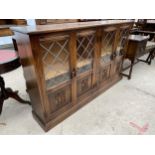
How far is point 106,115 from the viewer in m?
1.78

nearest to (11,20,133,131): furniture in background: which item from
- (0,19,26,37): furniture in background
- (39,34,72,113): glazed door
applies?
(39,34,72,113): glazed door

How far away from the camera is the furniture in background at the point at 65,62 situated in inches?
45.9

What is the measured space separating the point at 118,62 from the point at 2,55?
1822 mm

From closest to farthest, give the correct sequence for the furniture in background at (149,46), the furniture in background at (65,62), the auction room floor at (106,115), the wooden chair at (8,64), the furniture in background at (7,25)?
the furniture in background at (65,62) → the wooden chair at (8,64) → the auction room floor at (106,115) → the furniture in background at (149,46) → the furniture in background at (7,25)

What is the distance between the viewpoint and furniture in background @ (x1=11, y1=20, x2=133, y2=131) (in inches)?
45.9

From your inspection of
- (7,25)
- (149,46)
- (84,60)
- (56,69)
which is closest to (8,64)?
(56,69)

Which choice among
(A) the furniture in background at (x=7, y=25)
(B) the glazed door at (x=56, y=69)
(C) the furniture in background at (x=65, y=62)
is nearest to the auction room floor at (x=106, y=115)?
(C) the furniture in background at (x=65, y=62)

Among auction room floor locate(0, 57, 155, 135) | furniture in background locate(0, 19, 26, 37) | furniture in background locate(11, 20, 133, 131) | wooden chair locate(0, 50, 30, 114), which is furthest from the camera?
furniture in background locate(0, 19, 26, 37)

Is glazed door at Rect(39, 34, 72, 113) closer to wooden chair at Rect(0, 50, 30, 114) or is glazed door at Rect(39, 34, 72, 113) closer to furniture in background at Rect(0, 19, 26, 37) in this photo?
wooden chair at Rect(0, 50, 30, 114)

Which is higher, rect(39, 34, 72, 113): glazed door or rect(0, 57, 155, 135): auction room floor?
rect(39, 34, 72, 113): glazed door

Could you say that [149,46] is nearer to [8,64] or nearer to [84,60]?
[84,60]

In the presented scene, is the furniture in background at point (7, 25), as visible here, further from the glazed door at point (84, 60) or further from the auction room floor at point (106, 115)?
the glazed door at point (84, 60)

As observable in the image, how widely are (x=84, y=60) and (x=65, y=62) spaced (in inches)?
12.9

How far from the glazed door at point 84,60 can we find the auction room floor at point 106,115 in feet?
1.06
